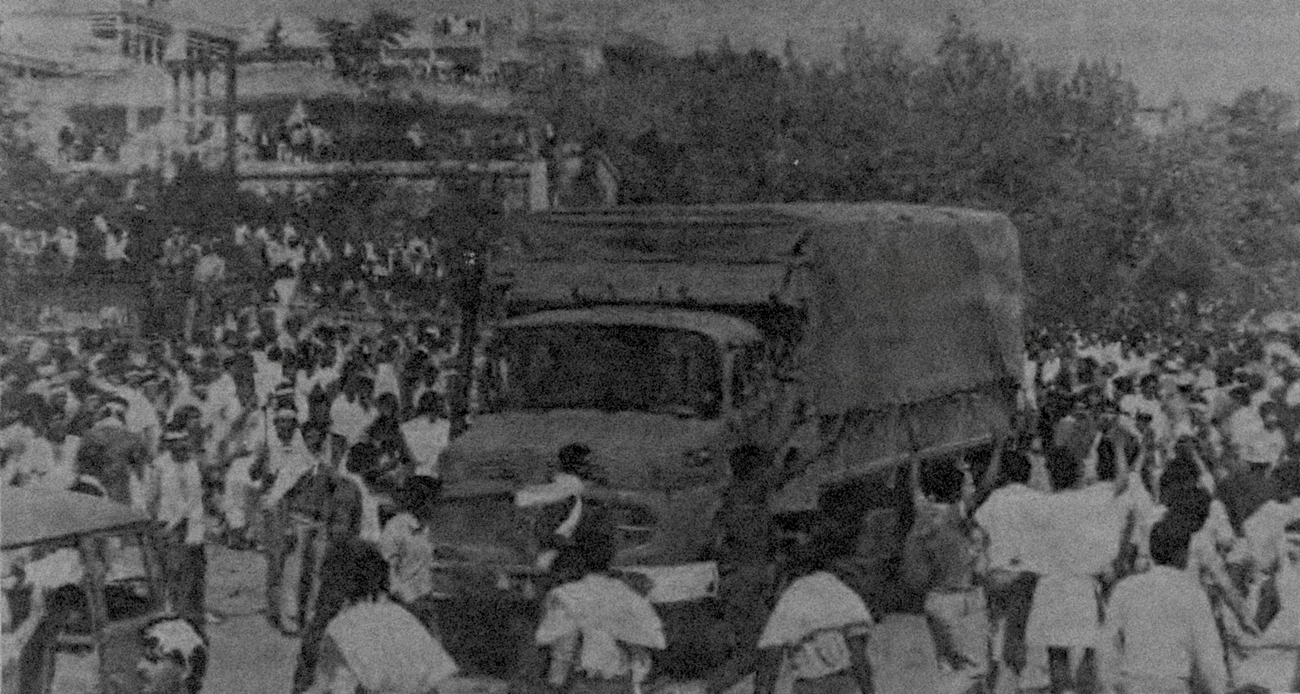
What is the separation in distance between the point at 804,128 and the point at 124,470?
22.7 feet

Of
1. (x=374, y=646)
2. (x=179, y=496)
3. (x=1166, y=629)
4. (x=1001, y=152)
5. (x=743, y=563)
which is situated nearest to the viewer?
(x=374, y=646)

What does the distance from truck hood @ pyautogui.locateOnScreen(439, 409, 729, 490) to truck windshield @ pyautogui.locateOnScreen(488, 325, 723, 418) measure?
11 cm

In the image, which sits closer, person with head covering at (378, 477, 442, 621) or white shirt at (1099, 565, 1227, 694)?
white shirt at (1099, 565, 1227, 694)

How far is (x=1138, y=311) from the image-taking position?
51.8 feet

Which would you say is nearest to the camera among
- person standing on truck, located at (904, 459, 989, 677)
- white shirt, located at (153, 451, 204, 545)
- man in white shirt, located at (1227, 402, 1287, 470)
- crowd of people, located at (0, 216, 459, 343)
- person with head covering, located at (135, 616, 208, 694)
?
person with head covering, located at (135, 616, 208, 694)

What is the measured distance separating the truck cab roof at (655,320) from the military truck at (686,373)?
2 cm

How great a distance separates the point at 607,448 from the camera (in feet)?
28.0

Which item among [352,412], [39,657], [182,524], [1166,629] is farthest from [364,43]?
[1166,629]

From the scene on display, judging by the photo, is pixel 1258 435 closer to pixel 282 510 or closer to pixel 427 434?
pixel 427 434

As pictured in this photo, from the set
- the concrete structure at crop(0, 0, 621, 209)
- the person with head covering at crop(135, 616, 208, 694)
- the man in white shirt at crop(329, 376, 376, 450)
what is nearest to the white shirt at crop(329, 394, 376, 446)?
the man in white shirt at crop(329, 376, 376, 450)

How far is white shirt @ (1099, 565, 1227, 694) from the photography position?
6.07 m

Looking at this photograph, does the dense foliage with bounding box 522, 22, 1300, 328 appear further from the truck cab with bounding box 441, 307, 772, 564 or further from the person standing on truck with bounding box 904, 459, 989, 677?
the person standing on truck with bounding box 904, 459, 989, 677

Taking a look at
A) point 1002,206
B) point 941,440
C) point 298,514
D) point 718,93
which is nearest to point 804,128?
point 718,93

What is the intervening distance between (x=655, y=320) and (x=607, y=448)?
765 mm
